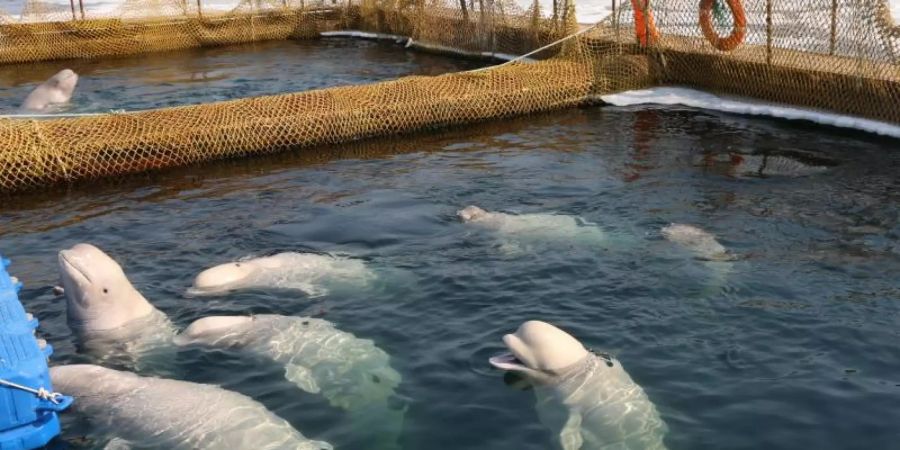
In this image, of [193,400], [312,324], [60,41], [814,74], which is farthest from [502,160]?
[60,41]

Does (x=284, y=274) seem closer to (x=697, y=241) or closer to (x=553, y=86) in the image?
(x=697, y=241)

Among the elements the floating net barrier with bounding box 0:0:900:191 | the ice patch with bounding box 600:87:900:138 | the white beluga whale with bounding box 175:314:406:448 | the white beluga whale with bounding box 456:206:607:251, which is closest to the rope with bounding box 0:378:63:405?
the white beluga whale with bounding box 175:314:406:448

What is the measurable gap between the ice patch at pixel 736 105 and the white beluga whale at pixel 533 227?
4.50m

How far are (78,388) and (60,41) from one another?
1668cm

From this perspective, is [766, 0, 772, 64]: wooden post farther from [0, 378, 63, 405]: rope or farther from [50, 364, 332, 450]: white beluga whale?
[0, 378, 63, 405]: rope

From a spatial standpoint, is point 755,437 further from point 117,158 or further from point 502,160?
point 117,158

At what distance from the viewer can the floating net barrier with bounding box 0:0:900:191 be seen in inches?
448

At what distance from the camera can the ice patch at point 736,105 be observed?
38.3ft

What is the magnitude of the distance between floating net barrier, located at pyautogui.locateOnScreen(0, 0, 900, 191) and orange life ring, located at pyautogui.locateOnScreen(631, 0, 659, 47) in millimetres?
20

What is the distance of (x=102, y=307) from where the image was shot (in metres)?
6.93

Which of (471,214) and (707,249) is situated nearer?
(707,249)

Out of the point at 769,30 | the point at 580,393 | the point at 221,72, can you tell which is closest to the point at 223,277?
the point at 580,393

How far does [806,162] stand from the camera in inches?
427

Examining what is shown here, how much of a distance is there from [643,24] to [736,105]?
213 cm
